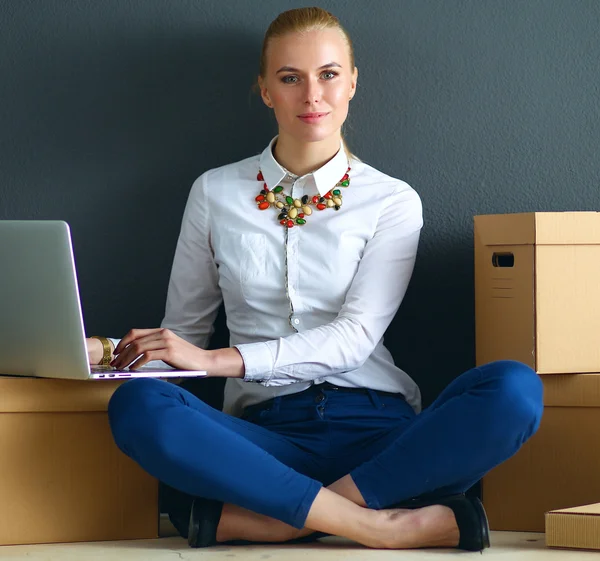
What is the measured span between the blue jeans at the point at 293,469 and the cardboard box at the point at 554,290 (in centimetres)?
15

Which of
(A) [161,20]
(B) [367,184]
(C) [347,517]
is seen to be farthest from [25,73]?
(C) [347,517]

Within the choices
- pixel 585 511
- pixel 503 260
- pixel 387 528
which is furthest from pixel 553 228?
pixel 387 528

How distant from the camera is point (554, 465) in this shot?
185 centimetres

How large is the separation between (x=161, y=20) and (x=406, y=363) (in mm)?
983

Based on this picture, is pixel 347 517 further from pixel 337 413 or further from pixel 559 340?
pixel 559 340

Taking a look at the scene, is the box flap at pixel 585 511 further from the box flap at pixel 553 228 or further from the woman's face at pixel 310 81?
the woman's face at pixel 310 81

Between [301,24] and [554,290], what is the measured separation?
0.75 m

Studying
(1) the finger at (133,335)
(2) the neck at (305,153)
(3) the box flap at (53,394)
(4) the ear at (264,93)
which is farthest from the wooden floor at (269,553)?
(4) the ear at (264,93)

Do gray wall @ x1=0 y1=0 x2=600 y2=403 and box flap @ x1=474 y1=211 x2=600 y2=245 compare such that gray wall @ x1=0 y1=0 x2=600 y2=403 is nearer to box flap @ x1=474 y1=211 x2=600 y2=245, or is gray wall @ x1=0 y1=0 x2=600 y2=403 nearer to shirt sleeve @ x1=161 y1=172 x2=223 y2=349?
shirt sleeve @ x1=161 y1=172 x2=223 y2=349

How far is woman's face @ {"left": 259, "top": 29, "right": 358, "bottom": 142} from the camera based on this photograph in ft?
6.36

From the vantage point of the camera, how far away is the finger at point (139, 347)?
1652 millimetres

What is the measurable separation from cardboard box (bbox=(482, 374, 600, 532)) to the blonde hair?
0.82m

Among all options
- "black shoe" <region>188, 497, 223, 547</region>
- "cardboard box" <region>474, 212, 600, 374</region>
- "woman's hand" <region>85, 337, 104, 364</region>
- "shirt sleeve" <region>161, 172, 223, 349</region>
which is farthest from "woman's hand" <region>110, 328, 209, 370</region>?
"cardboard box" <region>474, 212, 600, 374</region>

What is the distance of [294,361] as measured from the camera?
1.78 metres
